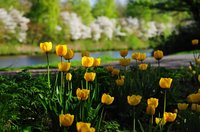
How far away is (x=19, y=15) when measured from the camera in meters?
50.7

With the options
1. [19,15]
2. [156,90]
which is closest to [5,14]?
[19,15]

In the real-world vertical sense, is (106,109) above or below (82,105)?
below

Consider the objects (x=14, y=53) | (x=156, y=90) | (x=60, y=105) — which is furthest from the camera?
(x=14, y=53)


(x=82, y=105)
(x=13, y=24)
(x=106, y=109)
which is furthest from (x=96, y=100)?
(x=13, y=24)

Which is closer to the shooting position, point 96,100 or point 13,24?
point 96,100

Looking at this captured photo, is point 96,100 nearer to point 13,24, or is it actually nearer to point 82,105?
point 82,105

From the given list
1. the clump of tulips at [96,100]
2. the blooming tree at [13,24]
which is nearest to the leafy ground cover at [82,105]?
the clump of tulips at [96,100]

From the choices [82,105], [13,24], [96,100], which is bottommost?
[13,24]

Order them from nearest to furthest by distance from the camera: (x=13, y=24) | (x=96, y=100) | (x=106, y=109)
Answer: (x=96, y=100), (x=106, y=109), (x=13, y=24)

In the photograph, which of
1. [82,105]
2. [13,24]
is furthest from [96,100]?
[13,24]

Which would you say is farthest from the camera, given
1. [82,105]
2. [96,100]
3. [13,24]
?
[13,24]

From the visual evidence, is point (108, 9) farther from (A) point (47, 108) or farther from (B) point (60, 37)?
(A) point (47, 108)

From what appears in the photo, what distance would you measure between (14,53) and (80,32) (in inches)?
719

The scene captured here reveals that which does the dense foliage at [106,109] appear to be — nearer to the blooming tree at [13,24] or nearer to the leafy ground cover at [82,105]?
the leafy ground cover at [82,105]
